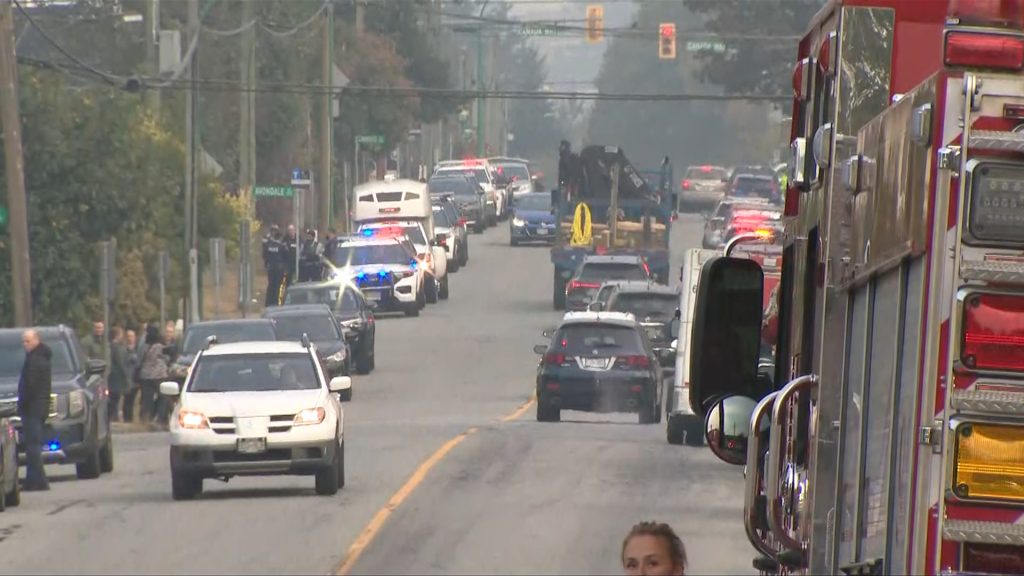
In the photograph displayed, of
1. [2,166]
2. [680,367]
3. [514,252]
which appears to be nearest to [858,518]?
[680,367]

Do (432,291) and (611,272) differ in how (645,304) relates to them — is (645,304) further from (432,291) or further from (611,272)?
(432,291)

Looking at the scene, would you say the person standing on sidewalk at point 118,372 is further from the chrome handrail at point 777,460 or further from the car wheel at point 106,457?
the chrome handrail at point 777,460

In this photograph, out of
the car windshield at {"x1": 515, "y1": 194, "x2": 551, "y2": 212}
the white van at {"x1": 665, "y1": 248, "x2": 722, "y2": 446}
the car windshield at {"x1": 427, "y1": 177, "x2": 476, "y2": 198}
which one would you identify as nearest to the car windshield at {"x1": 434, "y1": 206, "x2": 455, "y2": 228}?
the car windshield at {"x1": 515, "y1": 194, "x2": 551, "y2": 212}

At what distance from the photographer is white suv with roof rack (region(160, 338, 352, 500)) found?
22891mm

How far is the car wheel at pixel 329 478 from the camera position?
76.2ft

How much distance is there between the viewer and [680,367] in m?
30.0

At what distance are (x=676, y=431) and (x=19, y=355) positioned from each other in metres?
8.53

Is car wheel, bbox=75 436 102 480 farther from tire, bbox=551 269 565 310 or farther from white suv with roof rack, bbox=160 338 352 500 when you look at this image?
tire, bbox=551 269 565 310

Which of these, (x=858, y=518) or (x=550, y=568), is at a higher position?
(x=858, y=518)

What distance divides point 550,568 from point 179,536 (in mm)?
3717

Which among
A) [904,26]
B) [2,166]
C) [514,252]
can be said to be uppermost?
[904,26]

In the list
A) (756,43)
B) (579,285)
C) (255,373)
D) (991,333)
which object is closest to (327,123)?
(756,43)

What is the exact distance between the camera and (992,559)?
15.1ft

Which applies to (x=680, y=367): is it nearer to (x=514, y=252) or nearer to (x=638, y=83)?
(x=514, y=252)
